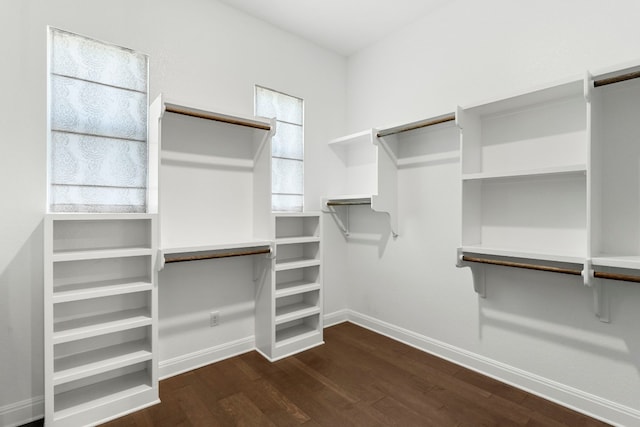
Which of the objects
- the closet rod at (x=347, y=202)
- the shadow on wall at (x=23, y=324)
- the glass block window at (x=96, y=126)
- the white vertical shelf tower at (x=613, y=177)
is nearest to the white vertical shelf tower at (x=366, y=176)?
the closet rod at (x=347, y=202)

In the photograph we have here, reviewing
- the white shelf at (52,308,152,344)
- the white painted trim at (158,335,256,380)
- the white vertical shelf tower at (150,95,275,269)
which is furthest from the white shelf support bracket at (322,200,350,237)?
the white shelf at (52,308,152,344)

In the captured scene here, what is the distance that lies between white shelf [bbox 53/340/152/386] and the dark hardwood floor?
1.05ft

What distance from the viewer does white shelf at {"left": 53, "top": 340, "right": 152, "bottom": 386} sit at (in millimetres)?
1823

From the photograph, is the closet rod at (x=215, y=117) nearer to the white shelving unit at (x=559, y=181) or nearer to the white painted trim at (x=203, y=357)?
the white shelving unit at (x=559, y=181)

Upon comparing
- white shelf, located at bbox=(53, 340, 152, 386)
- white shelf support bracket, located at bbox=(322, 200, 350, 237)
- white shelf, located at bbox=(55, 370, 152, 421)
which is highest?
white shelf support bracket, located at bbox=(322, 200, 350, 237)

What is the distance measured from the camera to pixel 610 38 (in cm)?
188

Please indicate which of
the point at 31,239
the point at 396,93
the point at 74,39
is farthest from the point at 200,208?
the point at 396,93

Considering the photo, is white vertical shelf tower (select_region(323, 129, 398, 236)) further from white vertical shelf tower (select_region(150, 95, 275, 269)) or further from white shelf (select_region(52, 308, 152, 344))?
white shelf (select_region(52, 308, 152, 344))

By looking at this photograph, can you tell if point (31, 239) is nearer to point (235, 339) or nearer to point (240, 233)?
point (240, 233)

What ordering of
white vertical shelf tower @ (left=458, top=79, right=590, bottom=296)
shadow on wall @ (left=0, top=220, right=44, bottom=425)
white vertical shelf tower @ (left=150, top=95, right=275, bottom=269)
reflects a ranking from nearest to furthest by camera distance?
shadow on wall @ (left=0, top=220, right=44, bottom=425) < white vertical shelf tower @ (left=458, top=79, right=590, bottom=296) < white vertical shelf tower @ (left=150, top=95, right=275, bottom=269)

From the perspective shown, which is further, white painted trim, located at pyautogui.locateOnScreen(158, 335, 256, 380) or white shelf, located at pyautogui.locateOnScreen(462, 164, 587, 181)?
white painted trim, located at pyautogui.locateOnScreen(158, 335, 256, 380)

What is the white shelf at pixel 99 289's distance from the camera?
1811mm

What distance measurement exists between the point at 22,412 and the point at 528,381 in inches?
126

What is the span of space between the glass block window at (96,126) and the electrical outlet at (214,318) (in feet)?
3.30
